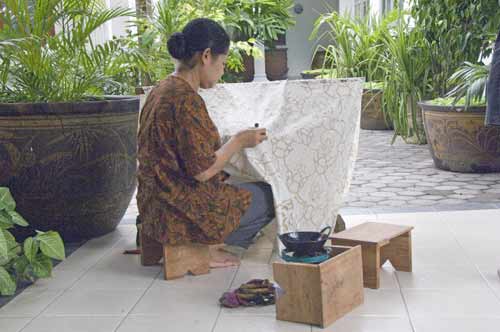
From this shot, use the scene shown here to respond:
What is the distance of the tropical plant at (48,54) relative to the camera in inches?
136

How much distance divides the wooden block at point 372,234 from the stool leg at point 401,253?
5 centimetres

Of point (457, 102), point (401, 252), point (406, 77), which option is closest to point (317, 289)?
point (401, 252)

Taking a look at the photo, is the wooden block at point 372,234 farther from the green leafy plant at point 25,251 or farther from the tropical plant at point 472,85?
the tropical plant at point 472,85

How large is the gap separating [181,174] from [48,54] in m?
1.13

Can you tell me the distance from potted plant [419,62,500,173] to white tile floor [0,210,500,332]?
1.66m

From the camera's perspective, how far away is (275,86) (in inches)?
130

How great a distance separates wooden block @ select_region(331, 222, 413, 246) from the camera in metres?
2.74

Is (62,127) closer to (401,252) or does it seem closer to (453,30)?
(401,252)

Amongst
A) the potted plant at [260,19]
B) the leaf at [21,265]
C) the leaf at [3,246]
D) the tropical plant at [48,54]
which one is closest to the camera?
the leaf at [3,246]

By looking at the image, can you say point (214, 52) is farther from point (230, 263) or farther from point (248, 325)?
point (248, 325)

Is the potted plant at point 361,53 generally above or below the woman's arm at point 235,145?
above

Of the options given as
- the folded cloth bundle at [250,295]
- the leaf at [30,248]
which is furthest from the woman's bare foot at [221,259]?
the leaf at [30,248]

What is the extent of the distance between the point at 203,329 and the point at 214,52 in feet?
3.80

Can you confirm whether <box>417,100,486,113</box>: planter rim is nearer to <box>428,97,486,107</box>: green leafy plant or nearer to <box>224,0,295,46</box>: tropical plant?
<box>428,97,486,107</box>: green leafy plant
